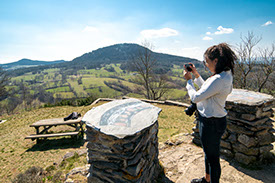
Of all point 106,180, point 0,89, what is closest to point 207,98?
point 106,180

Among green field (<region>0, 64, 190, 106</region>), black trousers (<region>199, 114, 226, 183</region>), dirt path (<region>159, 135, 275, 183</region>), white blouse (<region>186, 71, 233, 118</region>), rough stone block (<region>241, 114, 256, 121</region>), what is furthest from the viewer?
green field (<region>0, 64, 190, 106</region>)

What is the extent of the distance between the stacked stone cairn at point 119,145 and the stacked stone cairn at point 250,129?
2198mm

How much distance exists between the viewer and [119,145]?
81.9 inches

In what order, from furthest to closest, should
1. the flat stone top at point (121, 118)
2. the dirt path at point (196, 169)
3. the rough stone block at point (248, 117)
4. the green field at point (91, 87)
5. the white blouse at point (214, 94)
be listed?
the green field at point (91, 87) → the rough stone block at point (248, 117) → the dirt path at point (196, 169) → the flat stone top at point (121, 118) → the white blouse at point (214, 94)

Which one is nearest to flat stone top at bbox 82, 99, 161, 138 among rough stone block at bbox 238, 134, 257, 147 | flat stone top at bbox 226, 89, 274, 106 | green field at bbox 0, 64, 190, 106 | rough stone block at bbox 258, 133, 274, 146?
flat stone top at bbox 226, 89, 274, 106

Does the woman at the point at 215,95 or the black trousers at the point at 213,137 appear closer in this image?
the woman at the point at 215,95

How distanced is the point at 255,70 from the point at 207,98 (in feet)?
54.1

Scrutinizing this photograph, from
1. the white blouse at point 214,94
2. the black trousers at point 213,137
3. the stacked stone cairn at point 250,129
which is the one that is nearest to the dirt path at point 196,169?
the stacked stone cairn at point 250,129

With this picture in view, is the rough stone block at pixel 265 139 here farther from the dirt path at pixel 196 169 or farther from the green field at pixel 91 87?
the green field at pixel 91 87

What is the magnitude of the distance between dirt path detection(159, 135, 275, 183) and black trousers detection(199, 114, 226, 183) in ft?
3.42

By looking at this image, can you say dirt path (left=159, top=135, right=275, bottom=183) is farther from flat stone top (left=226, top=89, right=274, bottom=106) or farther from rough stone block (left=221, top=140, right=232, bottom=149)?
flat stone top (left=226, top=89, right=274, bottom=106)

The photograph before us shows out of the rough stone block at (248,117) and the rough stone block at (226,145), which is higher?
the rough stone block at (248,117)

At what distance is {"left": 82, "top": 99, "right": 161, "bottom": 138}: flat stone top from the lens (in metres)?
2.06

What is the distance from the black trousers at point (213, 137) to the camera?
5.99 feet
